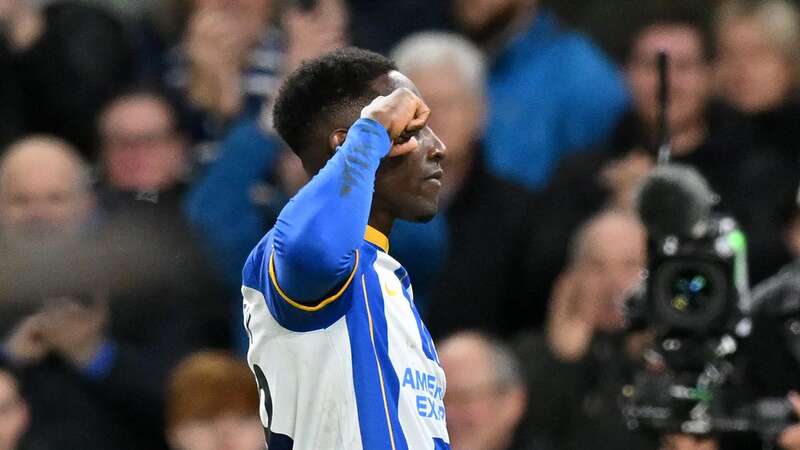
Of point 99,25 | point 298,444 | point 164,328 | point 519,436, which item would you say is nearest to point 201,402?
point 164,328

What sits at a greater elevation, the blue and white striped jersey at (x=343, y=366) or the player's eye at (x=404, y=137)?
Answer: the player's eye at (x=404, y=137)

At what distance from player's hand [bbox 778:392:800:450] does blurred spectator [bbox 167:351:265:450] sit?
189 centimetres

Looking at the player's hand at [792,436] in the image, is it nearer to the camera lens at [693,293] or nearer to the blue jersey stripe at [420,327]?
the camera lens at [693,293]

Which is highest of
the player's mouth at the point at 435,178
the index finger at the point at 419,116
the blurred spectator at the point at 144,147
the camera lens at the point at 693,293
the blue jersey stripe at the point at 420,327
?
the index finger at the point at 419,116

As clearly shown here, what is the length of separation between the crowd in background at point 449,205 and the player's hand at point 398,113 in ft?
8.64

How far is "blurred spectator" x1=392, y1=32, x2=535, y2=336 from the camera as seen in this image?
6.98m

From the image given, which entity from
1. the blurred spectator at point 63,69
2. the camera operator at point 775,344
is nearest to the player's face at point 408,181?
the camera operator at point 775,344

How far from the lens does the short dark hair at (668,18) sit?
24.2 ft

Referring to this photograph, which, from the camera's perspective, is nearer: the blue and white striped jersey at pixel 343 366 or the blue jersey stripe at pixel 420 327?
the blue and white striped jersey at pixel 343 366

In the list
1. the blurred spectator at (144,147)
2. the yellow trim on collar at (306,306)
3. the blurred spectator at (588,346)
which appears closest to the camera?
A: the yellow trim on collar at (306,306)

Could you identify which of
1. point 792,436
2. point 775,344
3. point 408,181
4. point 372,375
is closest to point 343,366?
point 372,375

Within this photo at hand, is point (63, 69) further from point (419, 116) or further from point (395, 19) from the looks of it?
point (419, 116)

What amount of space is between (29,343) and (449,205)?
1.66 m

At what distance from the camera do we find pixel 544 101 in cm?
729
